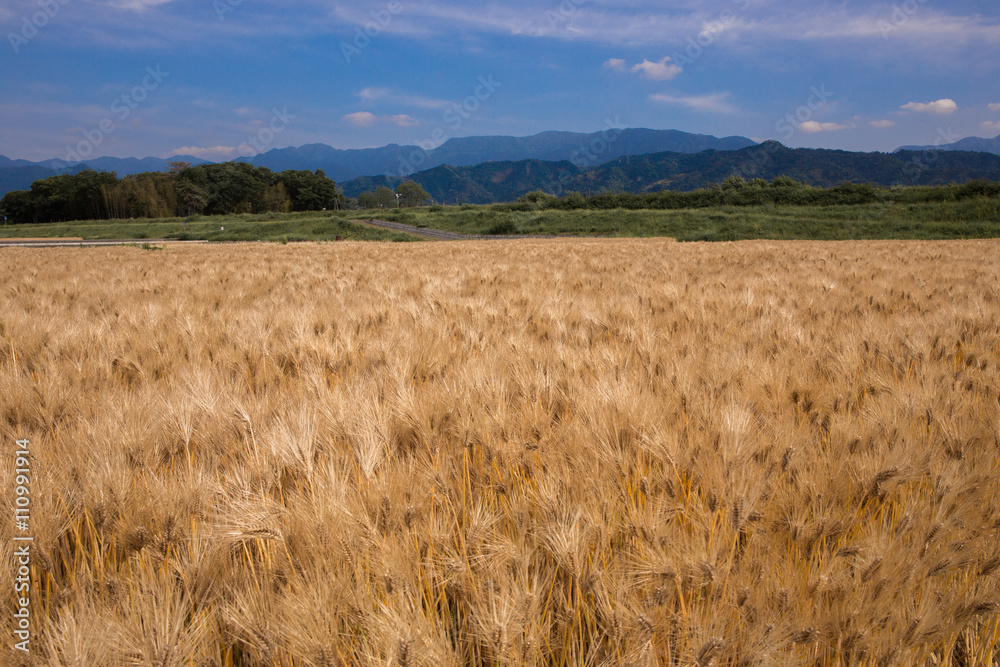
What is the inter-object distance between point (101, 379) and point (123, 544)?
1607mm

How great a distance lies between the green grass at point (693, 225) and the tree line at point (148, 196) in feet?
96.2

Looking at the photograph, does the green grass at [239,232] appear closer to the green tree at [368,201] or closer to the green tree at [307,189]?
the green tree at [307,189]

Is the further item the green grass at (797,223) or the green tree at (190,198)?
the green tree at (190,198)

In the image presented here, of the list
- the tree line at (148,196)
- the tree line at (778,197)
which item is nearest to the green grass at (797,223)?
the tree line at (778,197)

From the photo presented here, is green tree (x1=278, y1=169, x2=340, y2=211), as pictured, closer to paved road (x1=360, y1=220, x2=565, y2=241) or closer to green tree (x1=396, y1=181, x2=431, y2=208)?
green tree (x1=396, y1=181, x2=431, y2=208)

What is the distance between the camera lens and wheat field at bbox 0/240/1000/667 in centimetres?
84

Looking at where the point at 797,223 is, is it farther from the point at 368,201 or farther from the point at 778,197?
the point at 368,201

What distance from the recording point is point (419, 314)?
408cm

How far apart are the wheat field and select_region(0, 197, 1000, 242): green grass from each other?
31.9m

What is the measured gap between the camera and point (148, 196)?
85000 millimetres

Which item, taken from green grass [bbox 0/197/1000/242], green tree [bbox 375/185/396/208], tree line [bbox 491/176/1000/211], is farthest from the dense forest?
green tree [bbox 375/185/396/208]

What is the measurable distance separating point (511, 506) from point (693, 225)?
39.8m

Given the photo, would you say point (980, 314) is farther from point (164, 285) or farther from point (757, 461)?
point (164, 285)

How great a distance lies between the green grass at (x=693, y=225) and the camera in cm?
3041
